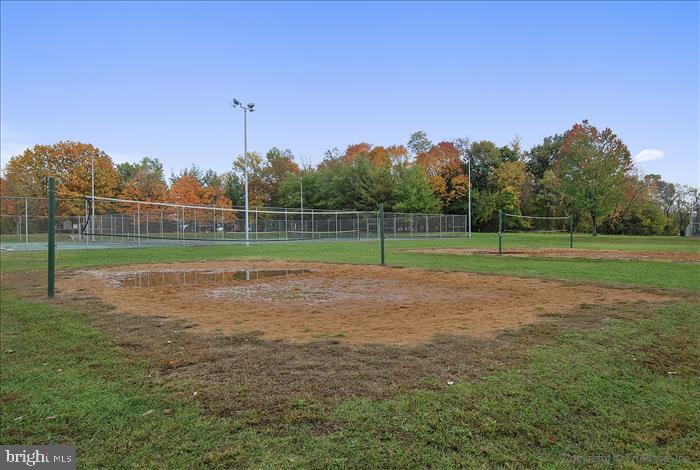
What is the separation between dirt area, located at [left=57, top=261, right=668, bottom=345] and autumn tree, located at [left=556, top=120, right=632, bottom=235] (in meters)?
33.3

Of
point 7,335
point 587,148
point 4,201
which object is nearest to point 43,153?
point 4,201

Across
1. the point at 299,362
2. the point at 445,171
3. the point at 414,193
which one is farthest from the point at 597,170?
the point at 299,362

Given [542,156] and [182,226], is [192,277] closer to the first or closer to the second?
[182,226]

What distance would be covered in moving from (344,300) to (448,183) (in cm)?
5178

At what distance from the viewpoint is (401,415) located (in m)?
2.80

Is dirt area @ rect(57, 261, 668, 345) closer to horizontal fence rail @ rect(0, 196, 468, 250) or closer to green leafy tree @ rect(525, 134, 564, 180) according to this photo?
horizontal fence rail @ rect(0, 196, 468, 250)

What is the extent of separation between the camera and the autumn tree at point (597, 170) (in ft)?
125

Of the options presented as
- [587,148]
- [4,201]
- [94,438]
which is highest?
[587,148]

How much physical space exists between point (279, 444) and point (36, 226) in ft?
111

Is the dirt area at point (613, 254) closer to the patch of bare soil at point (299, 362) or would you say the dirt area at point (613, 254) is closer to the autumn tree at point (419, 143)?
the patch of bare soil at point (299, 362)

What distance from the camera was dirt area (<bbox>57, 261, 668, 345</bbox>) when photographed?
5184mm

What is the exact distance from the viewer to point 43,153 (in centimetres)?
4591

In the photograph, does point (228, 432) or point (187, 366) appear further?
point (187, 366)

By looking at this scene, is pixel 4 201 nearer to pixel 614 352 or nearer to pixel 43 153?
pixel 43 153
